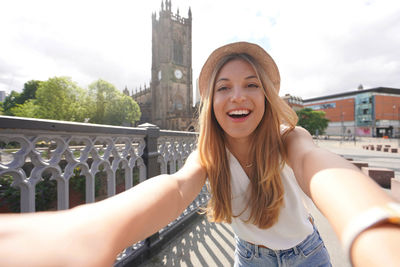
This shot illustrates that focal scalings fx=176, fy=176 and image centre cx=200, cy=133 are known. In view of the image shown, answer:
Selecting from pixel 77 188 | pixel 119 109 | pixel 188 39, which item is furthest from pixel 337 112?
pixel 77 188

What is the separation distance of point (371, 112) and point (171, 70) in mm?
58460

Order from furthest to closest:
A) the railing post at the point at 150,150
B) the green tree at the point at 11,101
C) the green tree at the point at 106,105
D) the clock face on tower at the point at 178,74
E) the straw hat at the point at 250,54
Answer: the clock face on tower at the point at 178,74 → the green tree at the point at 11,101 → the green tree at the point at 106,105 → the railing post at the point at 150,150 → the straw hat at the point at 250,54

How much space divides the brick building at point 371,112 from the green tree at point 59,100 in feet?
199

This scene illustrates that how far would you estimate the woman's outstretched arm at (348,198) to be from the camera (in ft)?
1.41

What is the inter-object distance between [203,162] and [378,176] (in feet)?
22.4

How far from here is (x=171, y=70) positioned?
39750 mm

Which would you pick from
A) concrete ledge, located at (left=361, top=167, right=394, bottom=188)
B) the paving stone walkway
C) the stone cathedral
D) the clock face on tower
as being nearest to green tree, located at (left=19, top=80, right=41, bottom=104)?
the stone cathedral

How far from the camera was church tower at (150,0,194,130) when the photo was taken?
3888 centimetres

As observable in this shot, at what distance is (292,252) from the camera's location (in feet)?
3.96

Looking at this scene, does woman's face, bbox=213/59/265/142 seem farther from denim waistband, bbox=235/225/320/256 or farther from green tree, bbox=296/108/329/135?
green tree, bbox=296/108/329/135

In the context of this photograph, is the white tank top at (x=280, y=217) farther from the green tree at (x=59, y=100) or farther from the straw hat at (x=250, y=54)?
the green tree at (x=59, y=100)

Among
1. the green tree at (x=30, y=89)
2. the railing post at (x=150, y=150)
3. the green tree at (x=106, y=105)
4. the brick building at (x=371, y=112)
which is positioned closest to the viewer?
the railing post at (x=150, y=150)

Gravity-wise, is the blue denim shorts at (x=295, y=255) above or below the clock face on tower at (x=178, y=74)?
below

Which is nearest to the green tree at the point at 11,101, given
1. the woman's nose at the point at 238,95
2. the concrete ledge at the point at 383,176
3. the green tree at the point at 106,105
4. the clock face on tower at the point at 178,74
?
the green tree at the point at 106,105
